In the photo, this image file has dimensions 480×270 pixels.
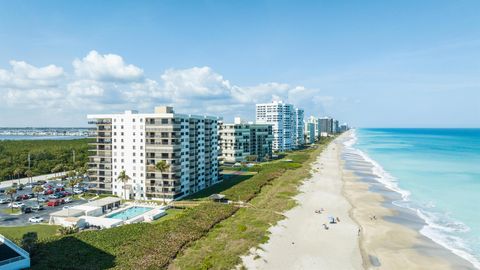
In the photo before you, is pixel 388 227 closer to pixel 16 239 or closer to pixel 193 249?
pixel 193 249

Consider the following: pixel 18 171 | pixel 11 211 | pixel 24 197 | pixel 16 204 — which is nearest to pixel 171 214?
pixel 11 211

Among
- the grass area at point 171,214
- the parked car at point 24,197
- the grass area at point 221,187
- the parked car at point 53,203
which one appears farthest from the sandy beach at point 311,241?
the parked car at point 24,197

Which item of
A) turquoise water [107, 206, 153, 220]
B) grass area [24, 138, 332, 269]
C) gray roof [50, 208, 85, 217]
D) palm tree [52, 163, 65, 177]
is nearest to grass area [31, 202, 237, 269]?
grass area [24, 138, 332, 269]

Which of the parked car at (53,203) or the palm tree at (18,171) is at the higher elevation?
the palm tree at (18,171)

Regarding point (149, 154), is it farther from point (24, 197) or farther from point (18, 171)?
point (18, 171)

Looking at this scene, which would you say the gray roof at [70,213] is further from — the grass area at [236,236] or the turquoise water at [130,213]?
the grass area at [236,236]
